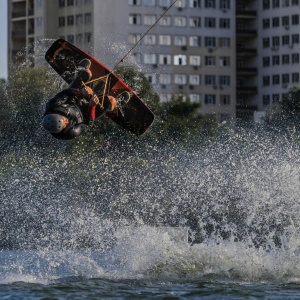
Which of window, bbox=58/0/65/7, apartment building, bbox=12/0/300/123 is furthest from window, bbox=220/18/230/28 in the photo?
window, bbox=58/0/65/7

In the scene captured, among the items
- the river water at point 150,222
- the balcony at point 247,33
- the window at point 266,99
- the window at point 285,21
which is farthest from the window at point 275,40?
the river water at point 150,222

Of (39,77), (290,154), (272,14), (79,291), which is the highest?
(272,14)

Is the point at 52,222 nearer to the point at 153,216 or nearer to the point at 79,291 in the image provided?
the point at 153,216

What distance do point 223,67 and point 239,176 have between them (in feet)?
283

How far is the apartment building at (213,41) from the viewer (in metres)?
114

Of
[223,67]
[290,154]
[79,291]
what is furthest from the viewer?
[223,67]

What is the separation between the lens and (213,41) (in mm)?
118188

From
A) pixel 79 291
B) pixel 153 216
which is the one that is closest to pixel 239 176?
pixel 153 216

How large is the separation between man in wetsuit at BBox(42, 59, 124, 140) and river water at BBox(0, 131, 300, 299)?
7.13 feet

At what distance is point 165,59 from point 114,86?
90.0 metres

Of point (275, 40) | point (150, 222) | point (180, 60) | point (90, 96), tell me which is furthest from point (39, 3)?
point (90, 96)

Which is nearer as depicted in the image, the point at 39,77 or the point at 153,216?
the point at 153,216

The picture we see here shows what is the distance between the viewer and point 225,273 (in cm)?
2311

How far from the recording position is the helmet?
2328cm
